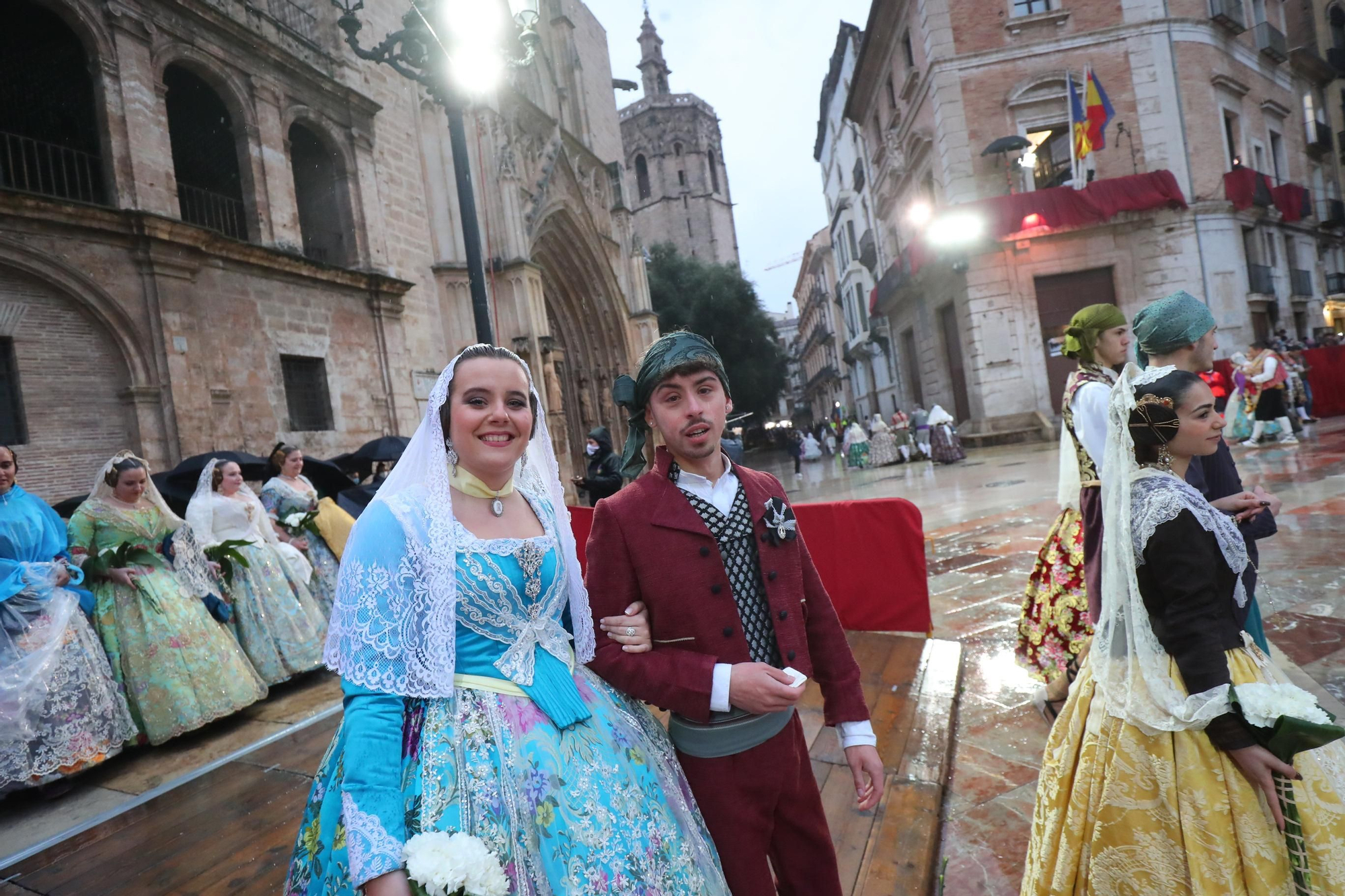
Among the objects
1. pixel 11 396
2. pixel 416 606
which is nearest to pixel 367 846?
pixel 416 606

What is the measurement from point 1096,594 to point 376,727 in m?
2.37

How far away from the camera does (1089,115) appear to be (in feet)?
49.1

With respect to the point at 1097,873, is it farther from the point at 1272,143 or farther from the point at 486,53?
the point at 1272,143

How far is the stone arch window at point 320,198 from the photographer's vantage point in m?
11.6

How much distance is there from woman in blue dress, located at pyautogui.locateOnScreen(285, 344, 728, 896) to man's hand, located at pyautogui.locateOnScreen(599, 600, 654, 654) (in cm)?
14

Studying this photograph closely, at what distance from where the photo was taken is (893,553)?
14.9 feet

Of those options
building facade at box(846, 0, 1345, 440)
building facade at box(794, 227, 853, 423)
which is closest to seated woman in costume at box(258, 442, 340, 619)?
building facade at box(846, 0, 1345, 440)

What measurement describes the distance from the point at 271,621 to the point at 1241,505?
5872mm

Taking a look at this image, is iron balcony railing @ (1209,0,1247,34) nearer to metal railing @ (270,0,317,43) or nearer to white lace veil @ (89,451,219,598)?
metal railing @ (270,0,317,43)

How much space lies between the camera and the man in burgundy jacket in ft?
4.92

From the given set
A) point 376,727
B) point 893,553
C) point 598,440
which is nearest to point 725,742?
point 376,727

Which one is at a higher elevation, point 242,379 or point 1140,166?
point 1140,166

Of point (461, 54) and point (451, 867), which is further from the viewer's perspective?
point (461, 54)

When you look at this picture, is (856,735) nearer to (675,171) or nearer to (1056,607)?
(1056,607)
